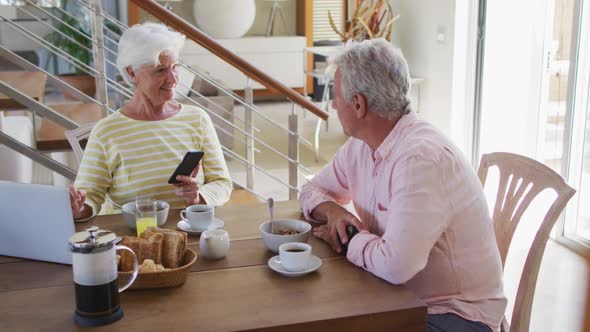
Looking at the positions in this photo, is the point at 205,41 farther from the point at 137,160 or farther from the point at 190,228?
the point at 190,228

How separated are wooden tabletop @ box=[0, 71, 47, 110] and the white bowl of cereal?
1.92m

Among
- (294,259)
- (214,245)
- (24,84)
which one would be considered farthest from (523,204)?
(24,84)

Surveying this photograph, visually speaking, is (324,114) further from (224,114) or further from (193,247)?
(224,114)

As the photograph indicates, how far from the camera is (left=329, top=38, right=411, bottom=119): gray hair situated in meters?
1.61

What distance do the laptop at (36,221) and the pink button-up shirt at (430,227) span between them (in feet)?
2.17

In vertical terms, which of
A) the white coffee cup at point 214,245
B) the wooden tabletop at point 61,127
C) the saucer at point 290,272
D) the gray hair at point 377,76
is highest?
the gray hair at point 377,76

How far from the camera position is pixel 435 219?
1498 mm

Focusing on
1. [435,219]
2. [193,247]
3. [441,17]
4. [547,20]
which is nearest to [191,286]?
[193,247]

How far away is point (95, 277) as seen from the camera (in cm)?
123

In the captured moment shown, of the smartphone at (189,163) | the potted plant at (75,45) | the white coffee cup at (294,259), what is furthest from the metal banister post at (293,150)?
the potted plant at (75,45)

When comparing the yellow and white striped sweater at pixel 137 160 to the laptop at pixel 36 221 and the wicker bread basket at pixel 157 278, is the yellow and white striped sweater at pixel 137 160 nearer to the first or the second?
the laptop at pixel 36 221

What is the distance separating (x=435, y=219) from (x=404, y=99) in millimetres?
328

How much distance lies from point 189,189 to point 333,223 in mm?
531

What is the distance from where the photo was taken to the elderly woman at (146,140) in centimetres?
218
